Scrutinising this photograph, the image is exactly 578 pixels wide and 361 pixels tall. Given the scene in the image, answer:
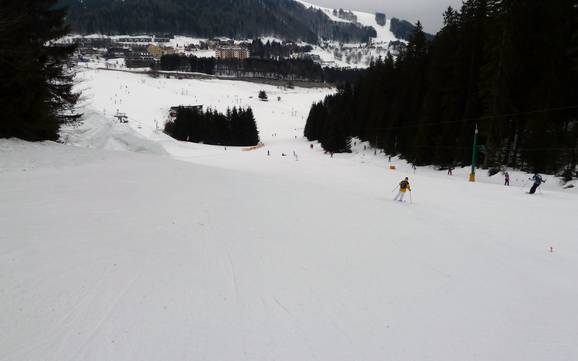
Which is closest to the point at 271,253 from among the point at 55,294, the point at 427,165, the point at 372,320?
the point at 372,320

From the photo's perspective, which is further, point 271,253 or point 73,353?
point 271,253

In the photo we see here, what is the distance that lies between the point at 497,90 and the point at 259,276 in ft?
103

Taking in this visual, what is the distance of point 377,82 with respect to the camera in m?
67.6

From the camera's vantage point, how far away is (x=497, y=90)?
30.4m

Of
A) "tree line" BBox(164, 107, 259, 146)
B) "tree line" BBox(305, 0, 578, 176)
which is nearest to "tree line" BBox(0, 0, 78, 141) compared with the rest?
"tree line" BBox(305, 0, 578, 176)

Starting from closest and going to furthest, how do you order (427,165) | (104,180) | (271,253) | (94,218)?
(271,253)
(94,218)
(104,180)
(427,165)

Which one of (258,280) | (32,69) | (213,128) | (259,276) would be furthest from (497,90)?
(213,128)

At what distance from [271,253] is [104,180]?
926 centimetres

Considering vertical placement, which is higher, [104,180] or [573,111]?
[573,111]

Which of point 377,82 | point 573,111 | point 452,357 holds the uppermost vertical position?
point 377,82

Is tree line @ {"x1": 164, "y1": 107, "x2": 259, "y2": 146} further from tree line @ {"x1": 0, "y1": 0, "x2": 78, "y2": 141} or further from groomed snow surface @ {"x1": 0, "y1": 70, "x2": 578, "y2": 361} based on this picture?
groomed snow surface @ {"x1": 0, "y1": 70, "x2": 578, "y2": 361}

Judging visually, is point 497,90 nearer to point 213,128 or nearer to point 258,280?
point 258,280

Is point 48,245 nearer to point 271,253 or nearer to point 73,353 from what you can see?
point 73,353

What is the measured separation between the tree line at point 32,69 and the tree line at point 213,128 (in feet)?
249
